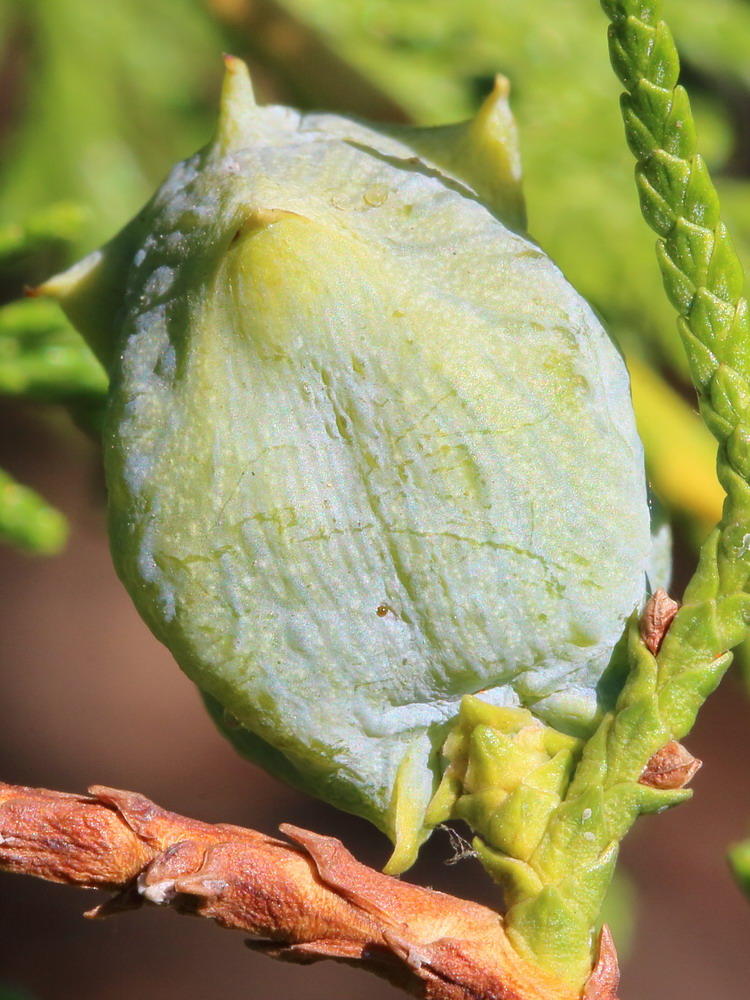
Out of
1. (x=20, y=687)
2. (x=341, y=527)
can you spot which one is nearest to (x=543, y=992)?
(x=341, y=527)

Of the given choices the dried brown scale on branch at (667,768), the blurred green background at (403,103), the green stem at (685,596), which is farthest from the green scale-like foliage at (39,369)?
the dried brown scale on branch at (667,768)

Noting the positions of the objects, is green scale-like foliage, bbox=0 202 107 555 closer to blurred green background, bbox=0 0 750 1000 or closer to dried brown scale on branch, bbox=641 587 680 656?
blurred green background, bbox=0 0 750 1000

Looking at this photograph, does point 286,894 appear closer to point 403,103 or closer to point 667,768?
point 667,768

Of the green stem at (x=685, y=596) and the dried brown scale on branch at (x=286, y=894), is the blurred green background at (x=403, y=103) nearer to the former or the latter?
the green stem at (x=685, y=596)

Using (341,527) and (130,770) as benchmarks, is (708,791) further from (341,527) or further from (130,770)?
(341,527)

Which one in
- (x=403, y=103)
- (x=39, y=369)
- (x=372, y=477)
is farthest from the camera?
(x=403, y=103)

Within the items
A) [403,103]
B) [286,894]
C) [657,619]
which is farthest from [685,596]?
[403,103]
